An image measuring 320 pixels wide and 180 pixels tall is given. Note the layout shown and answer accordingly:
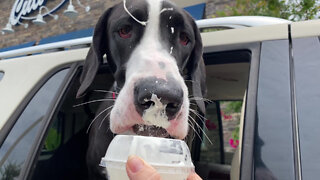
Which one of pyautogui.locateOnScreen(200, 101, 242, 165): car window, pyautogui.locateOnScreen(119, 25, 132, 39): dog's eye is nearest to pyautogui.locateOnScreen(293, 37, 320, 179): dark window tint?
pyautogui.locateOnScreen(119, 25, 132, 39): dog's eye

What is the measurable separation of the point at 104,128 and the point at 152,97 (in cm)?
81

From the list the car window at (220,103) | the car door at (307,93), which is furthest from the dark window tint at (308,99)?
the car window at (220,103)

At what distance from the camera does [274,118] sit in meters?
1.21

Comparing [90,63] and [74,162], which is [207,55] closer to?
[90,63]

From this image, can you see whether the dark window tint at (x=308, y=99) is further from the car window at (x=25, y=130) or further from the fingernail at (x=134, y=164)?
the car window at (x=25, y=130)

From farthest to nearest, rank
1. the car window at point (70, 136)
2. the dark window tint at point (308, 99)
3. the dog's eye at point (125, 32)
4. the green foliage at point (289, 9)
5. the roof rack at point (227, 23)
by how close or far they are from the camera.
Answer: the green foliage at point (289, 9)
the car window at point (70, 136)
the dog's eye at point (125, 32)
the roof rack at point (227, 23)
the dark window tint at point (308, 99)

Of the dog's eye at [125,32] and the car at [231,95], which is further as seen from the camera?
the dog's eye at [125,32]

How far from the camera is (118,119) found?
138cm

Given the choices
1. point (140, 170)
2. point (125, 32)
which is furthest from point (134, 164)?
point (125, 32)

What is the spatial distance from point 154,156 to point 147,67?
24.8 inches

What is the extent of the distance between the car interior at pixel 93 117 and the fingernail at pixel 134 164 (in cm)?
94

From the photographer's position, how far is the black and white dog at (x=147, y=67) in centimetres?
123

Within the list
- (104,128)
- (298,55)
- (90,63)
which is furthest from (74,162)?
Result: (298,55)

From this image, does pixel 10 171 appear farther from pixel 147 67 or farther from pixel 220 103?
pixel 220 103
